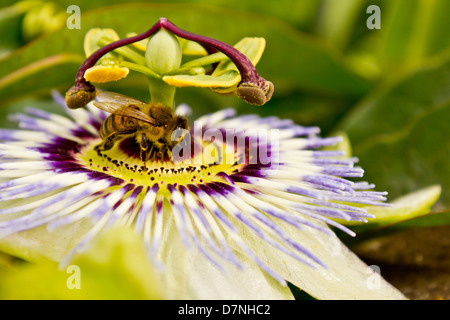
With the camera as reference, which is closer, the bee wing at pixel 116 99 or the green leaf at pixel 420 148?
the bee wing at pixel 116 99

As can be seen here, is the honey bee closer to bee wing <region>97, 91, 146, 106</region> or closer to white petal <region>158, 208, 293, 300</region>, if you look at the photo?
bee wing <region>97, 91, 146, 106</region>

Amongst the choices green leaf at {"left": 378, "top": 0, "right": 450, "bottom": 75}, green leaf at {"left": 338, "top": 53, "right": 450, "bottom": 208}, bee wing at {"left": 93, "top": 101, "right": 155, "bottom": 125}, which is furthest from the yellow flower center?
green leaf at {"left": 378, "top": 0, "right": 450, "bottom": 75}

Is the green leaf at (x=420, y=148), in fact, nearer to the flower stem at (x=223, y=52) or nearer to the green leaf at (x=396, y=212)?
the green leaf at (x=396, y=212)

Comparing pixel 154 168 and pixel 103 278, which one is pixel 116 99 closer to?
pixel 154 168

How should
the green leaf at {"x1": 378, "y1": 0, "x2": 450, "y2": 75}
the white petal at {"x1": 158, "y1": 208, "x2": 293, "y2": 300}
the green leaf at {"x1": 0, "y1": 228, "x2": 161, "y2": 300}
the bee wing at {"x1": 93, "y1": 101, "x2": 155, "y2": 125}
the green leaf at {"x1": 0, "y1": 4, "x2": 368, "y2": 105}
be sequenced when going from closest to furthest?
the green leaf at {"x1": 0, "y1": 228, "x2": 161, "y2": 300}, the white petal at {"x1": 158, "y1": 208, "x2": 293, "y2": 300}, the bee wing at {"x1": 93, "y1": 101, "x2": 155, "y2": 125}, the green leaf at {"x1": 0, "y1": 4, "x2": 368, "y2": 105}, the green leaf at {"x1": 378, "y1": 0, "x2": 450, "y2": 75}

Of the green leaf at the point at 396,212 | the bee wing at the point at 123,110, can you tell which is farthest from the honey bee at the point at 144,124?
the green leaf at the point at 396,212
